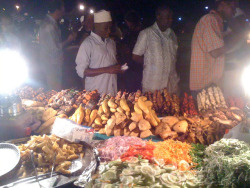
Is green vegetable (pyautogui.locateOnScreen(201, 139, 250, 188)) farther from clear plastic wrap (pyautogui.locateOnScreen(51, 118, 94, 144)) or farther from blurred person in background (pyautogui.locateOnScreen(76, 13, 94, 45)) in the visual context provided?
blurred person in background (pyautogui.locateOnScreen(76, 13, 94, 45))

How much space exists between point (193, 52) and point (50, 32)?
14.3 ft

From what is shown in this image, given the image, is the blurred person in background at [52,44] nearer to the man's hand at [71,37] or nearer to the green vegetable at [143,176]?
the man's hand at [71,37]

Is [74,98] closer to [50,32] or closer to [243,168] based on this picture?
[50,32]

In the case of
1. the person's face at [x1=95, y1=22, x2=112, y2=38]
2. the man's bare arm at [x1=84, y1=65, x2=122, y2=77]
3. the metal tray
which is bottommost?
the metal tray

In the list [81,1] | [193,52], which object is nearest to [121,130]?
[193,52]

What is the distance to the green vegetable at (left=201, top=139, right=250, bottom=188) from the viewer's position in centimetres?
162

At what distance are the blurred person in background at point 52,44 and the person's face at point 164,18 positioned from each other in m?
3.14

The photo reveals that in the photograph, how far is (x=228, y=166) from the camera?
5.52 feet

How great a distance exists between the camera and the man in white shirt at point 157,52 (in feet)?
18.0

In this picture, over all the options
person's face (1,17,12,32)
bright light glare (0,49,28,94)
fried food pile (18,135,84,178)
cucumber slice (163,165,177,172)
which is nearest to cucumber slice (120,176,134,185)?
cucumber slice (163,165,177,172)

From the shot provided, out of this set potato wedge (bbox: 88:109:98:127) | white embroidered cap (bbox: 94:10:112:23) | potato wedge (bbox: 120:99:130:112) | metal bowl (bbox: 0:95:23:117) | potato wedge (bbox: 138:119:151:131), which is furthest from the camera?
white embroidered cap (bbox: 94:10:112:23)

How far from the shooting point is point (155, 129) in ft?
10.6

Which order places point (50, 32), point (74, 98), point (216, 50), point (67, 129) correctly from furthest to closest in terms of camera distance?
point (50, 32), point (216, 50), point (74, 98), point (67, 129)

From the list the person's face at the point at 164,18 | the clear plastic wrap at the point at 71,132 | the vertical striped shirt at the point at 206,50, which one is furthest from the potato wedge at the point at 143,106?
the person's face at the point at 164,18
